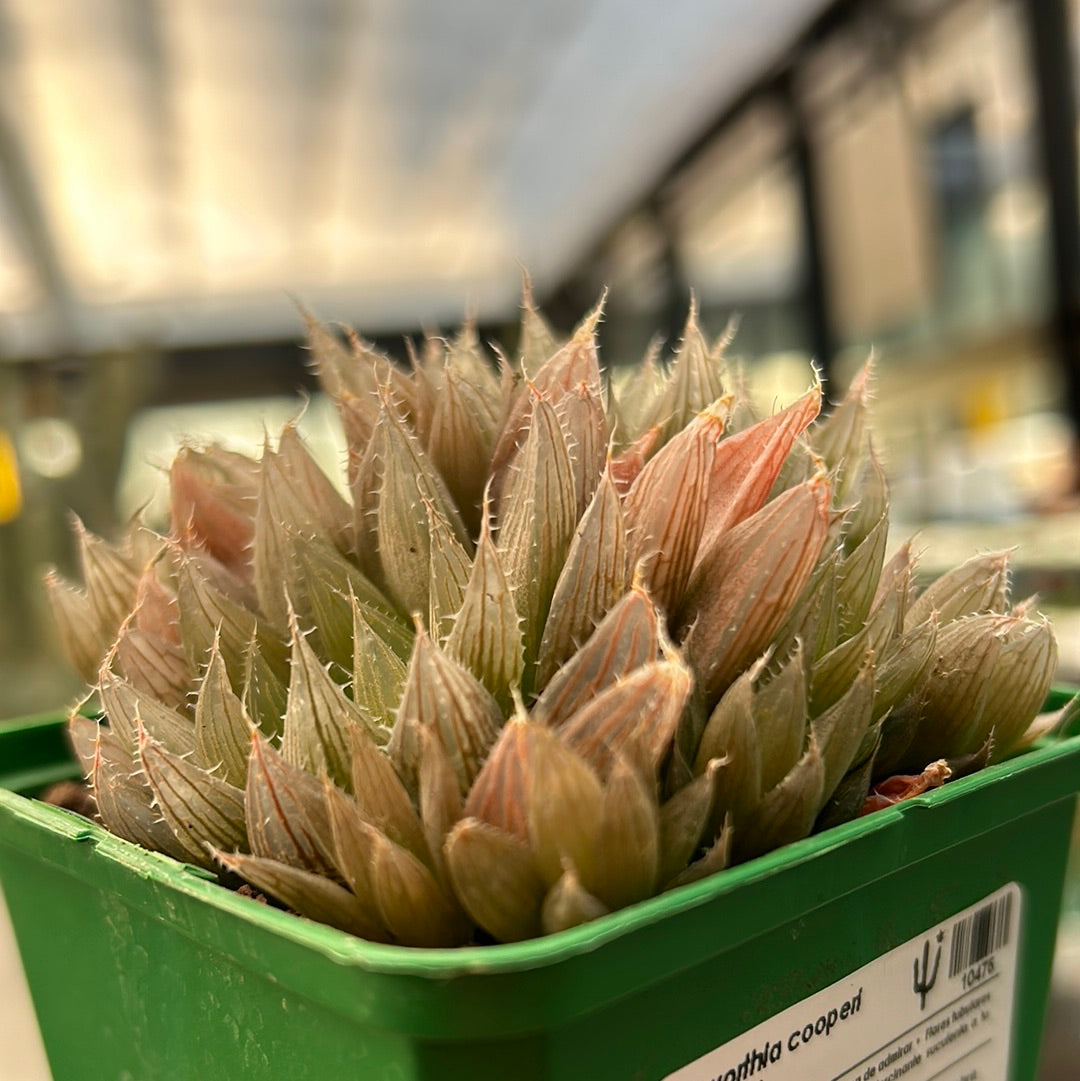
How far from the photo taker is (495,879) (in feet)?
0.72

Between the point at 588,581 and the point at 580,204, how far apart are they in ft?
16.2

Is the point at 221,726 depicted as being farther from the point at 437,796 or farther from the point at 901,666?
the point at 901,666

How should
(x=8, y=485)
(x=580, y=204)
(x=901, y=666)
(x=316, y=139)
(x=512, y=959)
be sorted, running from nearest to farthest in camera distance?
(x=512, y=959) → (x=901, y=666) → (x=8, y=485) → (x=316, y=139) → (x=580, y=204)

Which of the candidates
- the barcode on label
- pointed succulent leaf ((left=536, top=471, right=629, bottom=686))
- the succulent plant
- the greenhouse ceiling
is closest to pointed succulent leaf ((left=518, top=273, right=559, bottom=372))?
the succulent plant

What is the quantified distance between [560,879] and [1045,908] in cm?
20

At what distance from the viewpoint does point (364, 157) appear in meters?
3.96

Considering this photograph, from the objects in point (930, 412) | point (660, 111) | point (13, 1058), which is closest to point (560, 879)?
point (13, 1058)

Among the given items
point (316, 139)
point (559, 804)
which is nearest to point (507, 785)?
point (559, 804)

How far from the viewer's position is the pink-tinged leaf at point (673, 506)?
0.89 ft

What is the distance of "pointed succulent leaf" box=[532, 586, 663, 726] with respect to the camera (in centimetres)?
24

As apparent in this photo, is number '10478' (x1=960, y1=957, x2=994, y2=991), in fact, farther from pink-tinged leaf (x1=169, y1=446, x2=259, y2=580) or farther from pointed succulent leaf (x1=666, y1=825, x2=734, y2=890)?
pink-tinged leaf (x1=169, y1=446, x2=259, y2=580)

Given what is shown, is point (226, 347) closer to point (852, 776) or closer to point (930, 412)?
point (930, 412)

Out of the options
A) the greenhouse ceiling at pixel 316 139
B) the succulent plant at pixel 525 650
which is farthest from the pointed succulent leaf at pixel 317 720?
the greenhouse ceiling at pixel 316 139

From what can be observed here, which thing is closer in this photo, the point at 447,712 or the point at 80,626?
the point at 447,712
